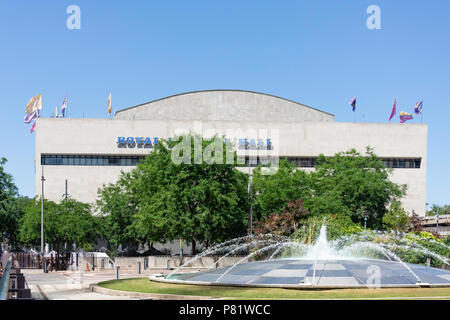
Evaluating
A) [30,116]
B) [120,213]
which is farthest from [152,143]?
[30,116]

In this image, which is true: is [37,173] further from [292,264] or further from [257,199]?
[292,264]

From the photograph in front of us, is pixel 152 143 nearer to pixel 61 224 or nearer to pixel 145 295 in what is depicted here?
pixel 61 224

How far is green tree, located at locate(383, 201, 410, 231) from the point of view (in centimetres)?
5687

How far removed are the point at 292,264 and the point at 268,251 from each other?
856 inches

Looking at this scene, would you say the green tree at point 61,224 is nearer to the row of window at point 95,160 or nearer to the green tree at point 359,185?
the row of window at point 95,160

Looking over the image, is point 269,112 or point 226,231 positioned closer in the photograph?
point 226,231

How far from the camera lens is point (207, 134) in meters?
69.6

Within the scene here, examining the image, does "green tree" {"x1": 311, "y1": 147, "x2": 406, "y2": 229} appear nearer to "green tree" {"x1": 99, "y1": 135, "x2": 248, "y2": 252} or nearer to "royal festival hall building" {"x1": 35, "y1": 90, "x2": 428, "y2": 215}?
"royal festival hall building" {"x1": 35, "y1": 90, "x2": 428, "y2": 215}

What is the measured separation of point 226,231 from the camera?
47375mm

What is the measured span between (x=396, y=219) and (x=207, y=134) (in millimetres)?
22865

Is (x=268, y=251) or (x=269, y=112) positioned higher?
(x=269, y=112)

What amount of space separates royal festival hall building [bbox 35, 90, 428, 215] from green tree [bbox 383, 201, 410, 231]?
904 centimetres

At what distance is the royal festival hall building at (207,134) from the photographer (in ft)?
226
